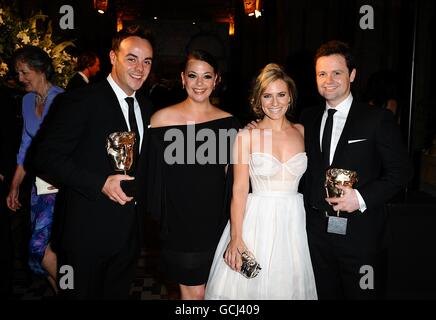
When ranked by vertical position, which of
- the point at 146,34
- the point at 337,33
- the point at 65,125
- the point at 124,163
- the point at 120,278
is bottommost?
the point at 120,278

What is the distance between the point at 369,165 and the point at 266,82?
78cm

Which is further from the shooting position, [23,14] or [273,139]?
[23,14]

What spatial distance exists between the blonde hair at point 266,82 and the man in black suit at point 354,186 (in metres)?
0.20

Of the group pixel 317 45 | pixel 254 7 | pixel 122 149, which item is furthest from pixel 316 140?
pixel 254 7

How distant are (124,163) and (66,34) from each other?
652 centimetres

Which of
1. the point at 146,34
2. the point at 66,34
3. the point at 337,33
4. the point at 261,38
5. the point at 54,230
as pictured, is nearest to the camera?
the point at 146,34

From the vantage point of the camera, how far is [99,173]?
2188 mm

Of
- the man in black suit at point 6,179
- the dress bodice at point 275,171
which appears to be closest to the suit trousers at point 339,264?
the dress bodice at point 275,171

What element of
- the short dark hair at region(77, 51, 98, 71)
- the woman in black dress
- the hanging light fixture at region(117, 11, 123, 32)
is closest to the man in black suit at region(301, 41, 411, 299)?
the woman in black dress

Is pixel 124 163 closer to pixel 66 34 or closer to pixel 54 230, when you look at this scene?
pixel 54 230

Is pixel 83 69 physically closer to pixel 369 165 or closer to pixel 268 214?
pixel 268 214

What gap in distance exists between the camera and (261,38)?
32.6ft

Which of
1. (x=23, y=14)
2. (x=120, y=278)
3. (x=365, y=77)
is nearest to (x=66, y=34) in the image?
(x=23, y=14)

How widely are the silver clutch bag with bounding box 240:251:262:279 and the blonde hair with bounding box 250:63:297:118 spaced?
92 cm
